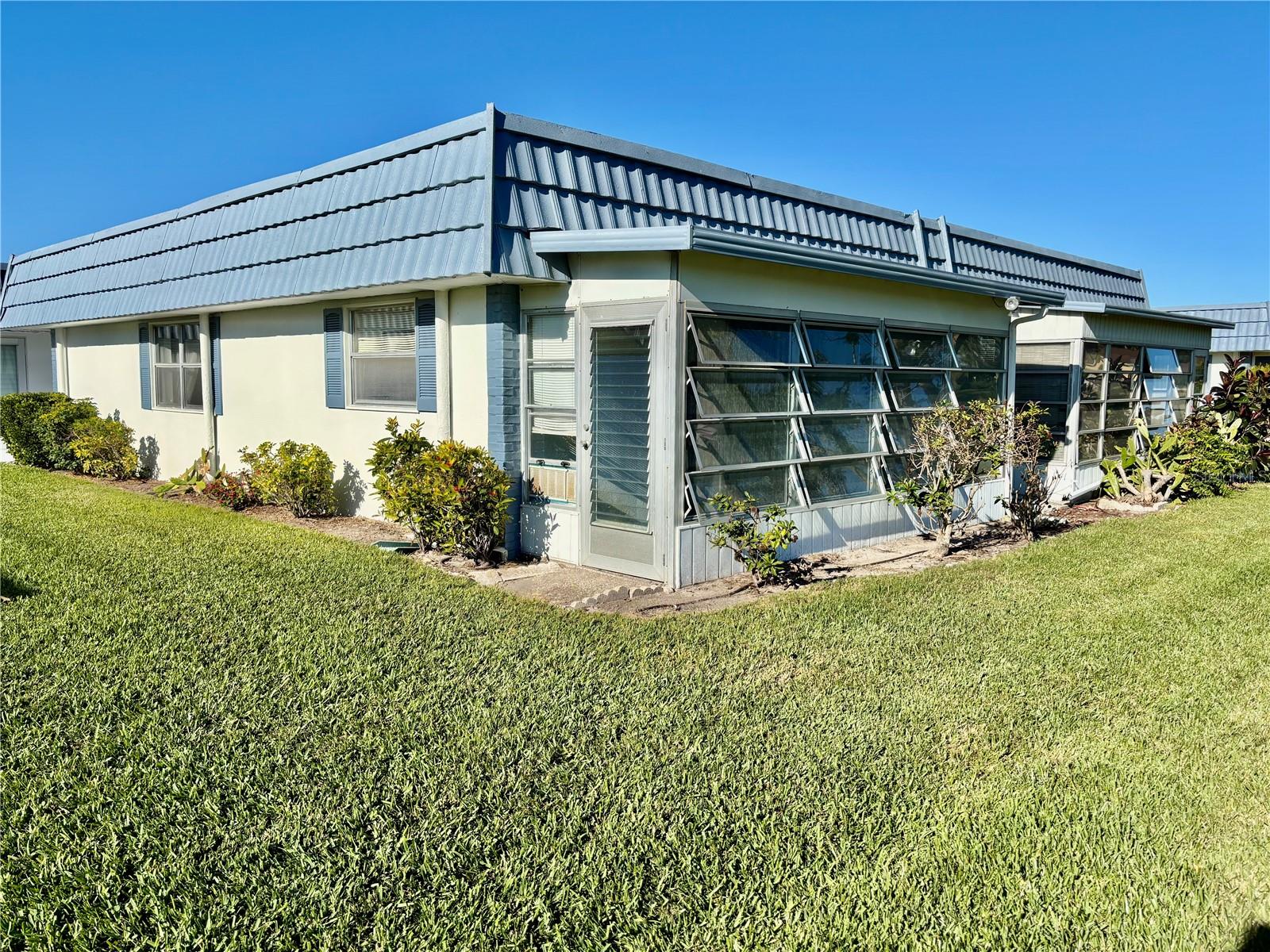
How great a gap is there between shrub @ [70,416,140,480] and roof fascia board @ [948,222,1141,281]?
13342mm

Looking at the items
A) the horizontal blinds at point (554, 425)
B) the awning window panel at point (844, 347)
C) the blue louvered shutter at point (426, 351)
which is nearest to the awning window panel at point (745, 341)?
the awning window panel at point (844, 347)

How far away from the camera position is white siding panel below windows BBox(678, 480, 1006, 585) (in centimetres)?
707

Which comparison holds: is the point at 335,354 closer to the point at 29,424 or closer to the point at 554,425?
the point at 554,425

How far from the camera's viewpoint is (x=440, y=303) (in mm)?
8375

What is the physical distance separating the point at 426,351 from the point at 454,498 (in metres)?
1.91

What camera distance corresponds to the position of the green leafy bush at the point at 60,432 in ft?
46.3

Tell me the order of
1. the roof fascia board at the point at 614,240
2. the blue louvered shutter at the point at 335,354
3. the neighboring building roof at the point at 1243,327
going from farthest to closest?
1. the neighboring building roof at the point at 1243,327
2. the blue louvered shutter at the point at 335,354
3. the roof fascia board at the point at 614,240

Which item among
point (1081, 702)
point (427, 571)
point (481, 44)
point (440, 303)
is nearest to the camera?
point (1081, 702)

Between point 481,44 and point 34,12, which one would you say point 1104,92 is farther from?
point 34,12

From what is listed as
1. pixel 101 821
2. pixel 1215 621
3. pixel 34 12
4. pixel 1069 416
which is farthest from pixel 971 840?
pixel 34 12

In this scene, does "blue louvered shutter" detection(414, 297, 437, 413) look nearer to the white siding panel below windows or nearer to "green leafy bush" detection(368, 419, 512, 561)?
"green leafy bush" detection(368, 419, 512, 561)

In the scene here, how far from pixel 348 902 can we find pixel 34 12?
12.1 m

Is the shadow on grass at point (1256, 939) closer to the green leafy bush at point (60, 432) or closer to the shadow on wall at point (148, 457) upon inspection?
the shadow on wall at point (148, 457)

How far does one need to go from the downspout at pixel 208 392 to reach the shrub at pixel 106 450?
224 cm
